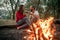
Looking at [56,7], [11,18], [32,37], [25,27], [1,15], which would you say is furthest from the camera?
[56,7]

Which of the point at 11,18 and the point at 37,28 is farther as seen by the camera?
the point at 11,18

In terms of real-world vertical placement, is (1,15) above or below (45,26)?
below

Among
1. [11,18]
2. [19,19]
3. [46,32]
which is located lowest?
[11,18]

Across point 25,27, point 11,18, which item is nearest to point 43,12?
point 11,18

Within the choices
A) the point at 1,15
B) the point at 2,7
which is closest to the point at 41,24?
the point at 1,15

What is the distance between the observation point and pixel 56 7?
12.7 metres

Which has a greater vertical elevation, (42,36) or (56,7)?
(42,36)

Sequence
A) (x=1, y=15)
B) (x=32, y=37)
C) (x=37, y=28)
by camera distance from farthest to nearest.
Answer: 1. (x=1, y=15)
2. (x=32, y=37)
3. (x=37, y=28)

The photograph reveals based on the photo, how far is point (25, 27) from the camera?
7809 millimetres

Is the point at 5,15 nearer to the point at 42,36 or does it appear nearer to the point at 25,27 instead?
the point at 25,27

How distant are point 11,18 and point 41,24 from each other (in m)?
7.37

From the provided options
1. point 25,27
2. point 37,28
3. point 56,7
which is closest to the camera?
point 37,28

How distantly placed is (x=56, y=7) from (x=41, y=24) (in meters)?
8.43

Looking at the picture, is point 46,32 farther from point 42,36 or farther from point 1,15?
point 1,15
